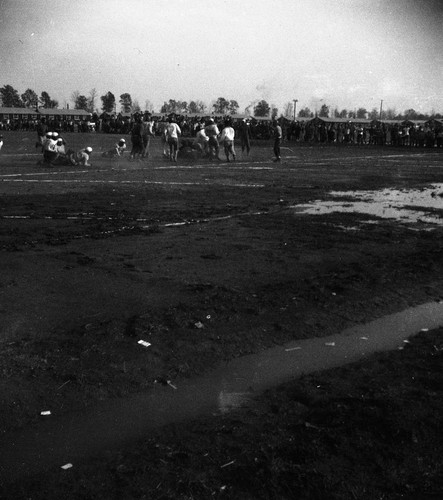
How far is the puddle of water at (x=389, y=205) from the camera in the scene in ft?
36.1

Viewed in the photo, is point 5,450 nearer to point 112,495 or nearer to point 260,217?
point 112,495

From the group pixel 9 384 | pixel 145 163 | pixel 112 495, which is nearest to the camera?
pixel 112 495

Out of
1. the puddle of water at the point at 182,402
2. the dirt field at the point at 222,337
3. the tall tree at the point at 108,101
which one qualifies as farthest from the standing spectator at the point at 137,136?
the tall tree at the point at 108,101

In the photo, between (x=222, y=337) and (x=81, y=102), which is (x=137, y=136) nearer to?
(x=222, y=337)

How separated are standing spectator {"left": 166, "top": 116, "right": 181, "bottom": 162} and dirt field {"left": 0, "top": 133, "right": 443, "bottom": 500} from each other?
41.9 ft

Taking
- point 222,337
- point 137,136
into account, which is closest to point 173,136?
point 137,136

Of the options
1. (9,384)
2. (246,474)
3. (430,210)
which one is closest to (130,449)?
(246,474)

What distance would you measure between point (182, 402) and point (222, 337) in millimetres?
1070

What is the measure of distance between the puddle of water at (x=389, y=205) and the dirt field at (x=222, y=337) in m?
0.64

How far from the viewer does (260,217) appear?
1051 cm

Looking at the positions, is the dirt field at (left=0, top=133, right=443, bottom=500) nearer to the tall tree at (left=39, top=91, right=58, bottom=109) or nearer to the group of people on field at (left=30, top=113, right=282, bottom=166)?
the group of people on field at (left=30, top=113, right=282, bottom=166)

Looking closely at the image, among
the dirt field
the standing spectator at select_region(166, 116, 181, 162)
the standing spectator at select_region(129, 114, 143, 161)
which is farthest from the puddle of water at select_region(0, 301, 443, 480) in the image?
the standing spectator at select_region(129, 114, 143, 161)

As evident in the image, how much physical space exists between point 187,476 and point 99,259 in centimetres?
453

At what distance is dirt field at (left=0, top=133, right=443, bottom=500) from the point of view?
2.86 meters
